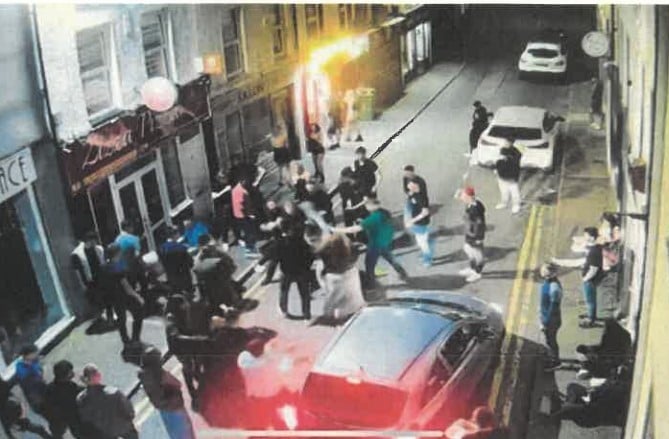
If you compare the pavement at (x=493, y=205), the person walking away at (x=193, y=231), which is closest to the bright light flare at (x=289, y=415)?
the pavement at (x=493, y=205)

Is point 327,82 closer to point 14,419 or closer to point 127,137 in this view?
point 127,137

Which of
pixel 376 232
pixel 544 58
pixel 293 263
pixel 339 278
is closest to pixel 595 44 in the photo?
pixel 544 58

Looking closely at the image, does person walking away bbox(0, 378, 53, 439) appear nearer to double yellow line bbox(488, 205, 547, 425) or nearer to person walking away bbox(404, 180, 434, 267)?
person walking away bbox(404, 180, 434, 267)

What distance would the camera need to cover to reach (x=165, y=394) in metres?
3.65

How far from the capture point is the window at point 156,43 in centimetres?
322

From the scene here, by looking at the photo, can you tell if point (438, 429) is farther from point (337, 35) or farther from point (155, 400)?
point (337, 35)

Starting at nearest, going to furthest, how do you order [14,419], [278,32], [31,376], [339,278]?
[278,32]
[339,278]
[31,376]
[14,419]

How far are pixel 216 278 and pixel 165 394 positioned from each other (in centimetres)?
60

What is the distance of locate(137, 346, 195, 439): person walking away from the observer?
3598 mm

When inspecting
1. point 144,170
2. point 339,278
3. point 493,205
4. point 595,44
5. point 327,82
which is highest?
point 595,44

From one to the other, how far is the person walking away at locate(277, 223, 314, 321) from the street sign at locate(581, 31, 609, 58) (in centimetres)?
137

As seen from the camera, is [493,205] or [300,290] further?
[300,290]

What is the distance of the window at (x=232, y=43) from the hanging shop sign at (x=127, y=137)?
0.11 meters

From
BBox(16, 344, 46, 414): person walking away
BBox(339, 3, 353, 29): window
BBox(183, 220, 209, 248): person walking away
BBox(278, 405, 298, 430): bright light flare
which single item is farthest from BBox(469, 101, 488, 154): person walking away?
BBox(16, 344, 46, 414): person walking away
